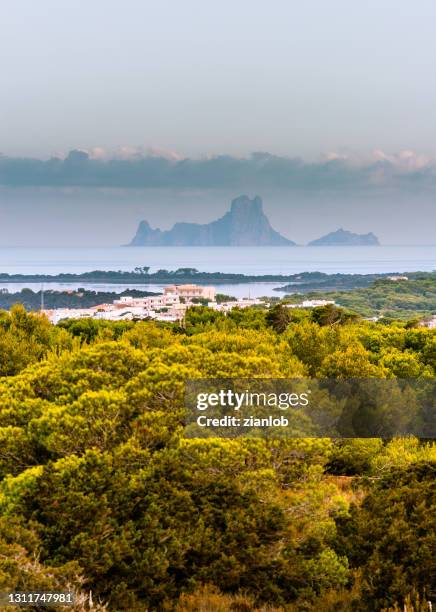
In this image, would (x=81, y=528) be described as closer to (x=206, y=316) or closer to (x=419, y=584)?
(x=419, y=584)

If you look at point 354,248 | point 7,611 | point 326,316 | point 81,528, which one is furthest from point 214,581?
point 354,248

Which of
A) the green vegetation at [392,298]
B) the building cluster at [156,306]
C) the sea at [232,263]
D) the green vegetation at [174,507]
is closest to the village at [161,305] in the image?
the building cluster at [156,306]

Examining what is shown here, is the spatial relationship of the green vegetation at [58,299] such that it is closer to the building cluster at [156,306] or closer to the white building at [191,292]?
the building cluster at [156,306]

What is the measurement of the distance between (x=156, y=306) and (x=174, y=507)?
77953mm

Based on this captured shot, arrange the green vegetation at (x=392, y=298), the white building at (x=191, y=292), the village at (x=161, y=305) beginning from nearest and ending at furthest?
the village at (x=161, y=305)
the green vegetation at (x=392, y=298)
the white building at (x=191, y=292)

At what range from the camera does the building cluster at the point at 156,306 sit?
71.9 m

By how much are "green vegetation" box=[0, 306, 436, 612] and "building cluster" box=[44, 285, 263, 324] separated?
54.5m

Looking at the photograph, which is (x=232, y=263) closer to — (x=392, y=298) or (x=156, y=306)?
(x=156, y=306)

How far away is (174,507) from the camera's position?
8.52m

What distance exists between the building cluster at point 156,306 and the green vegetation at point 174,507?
5454 centimetres

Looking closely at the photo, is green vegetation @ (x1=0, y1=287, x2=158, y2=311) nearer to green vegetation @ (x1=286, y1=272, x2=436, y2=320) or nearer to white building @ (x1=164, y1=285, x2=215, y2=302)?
white building @ (x1=164, y1=285, x2=215, y2=302)

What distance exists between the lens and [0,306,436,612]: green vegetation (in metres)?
7.80

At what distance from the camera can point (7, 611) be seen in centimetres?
620

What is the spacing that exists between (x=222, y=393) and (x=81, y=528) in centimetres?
265
